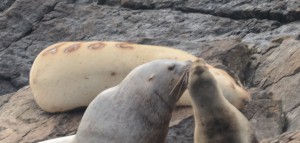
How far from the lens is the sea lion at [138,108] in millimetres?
7016

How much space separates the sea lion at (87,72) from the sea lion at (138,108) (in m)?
1.28

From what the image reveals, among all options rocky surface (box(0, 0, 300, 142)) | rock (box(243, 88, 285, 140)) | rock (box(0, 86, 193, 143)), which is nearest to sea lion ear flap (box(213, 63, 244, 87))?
rocky surface (box(0, 0, 300, 142))

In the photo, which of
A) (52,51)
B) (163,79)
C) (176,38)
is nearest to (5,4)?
(176,38)

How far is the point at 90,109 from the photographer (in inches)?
285

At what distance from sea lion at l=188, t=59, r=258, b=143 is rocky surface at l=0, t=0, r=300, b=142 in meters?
1.00

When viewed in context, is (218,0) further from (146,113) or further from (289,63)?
(146,113)

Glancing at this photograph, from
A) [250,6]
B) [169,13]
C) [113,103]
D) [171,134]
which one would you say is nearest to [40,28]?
[169,13]

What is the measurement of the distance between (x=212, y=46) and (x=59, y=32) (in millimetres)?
3011

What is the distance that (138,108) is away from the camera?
7105 millimetres

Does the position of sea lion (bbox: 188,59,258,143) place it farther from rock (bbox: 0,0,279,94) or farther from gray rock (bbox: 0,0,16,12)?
gray rock (bbox: 0,0,16,12)

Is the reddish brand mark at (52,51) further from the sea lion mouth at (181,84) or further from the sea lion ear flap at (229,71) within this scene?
the sea lion mouth at (181,84)

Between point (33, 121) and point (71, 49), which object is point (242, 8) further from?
point (33, 121)

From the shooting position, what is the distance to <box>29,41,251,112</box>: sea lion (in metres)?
8.60

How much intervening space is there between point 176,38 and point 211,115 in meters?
4.35
